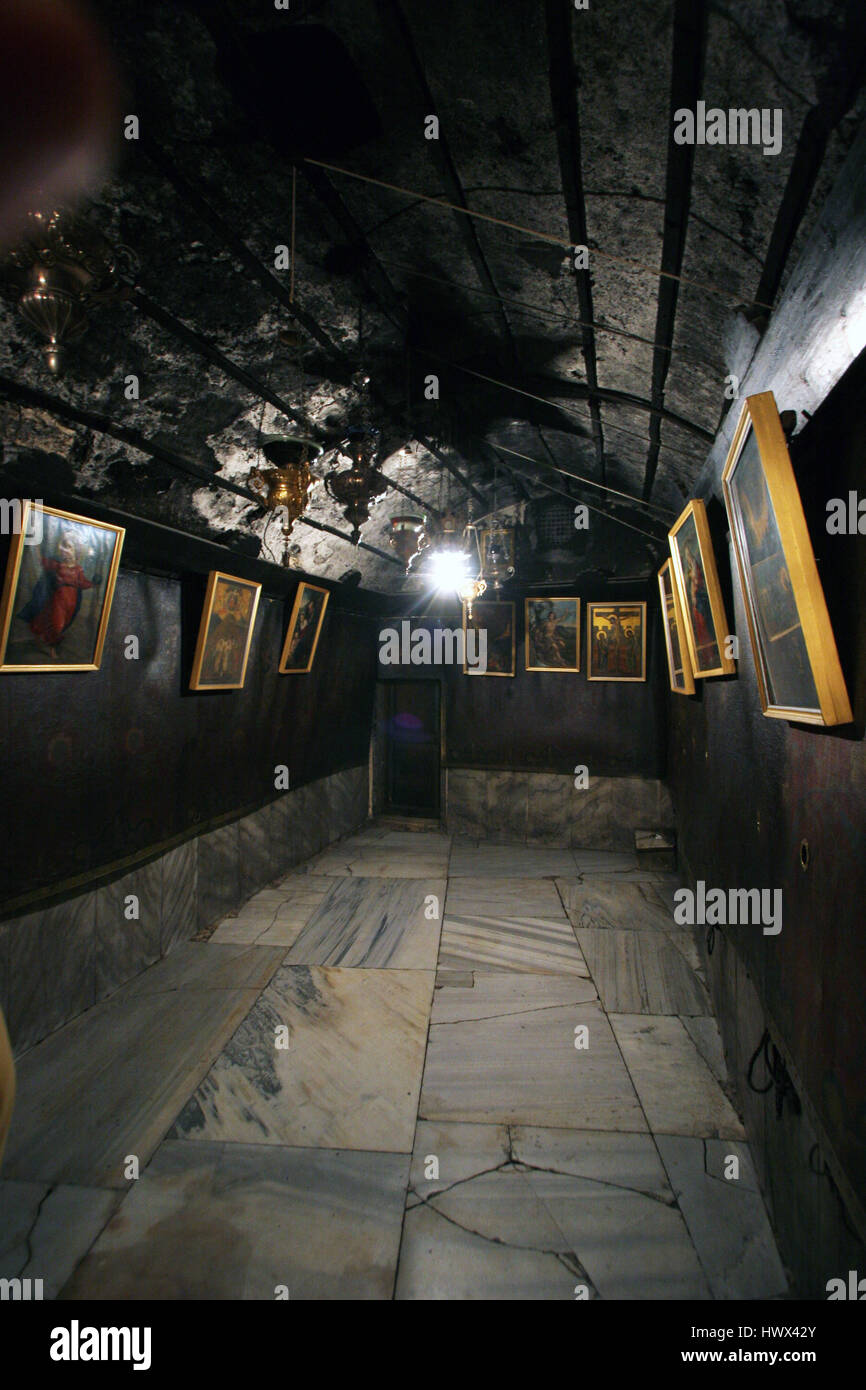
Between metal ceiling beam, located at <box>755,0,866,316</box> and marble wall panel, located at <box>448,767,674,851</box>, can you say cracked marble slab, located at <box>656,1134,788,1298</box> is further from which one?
marble wall panel, located at <box>448,767,674,851</box>

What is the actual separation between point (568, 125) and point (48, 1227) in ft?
18.0

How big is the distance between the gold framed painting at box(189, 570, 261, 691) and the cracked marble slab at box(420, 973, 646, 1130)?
12.6ft

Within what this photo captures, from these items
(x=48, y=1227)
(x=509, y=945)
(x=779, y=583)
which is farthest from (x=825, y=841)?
(x=509, y=945)

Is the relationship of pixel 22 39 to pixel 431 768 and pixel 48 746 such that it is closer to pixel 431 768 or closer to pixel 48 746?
pixel 48 746

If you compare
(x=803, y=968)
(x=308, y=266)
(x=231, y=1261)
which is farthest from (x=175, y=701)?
(x=803, y=968)

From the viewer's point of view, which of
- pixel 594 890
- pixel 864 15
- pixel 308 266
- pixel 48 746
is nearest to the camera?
pixel 864 15

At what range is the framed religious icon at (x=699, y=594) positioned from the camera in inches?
160

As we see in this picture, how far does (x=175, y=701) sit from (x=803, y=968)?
5.56m

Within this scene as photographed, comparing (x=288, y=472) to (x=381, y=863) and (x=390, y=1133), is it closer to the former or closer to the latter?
(x=390, y=1133)

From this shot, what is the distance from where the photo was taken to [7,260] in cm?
254

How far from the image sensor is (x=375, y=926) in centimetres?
676

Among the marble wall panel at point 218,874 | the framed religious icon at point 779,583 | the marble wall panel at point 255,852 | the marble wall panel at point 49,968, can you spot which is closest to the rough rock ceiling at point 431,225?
the framed religious icon at point 779,583

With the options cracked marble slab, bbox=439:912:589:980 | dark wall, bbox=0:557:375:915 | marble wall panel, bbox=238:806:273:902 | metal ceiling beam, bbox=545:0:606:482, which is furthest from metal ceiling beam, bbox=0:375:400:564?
cracked marble slab, bbox=439:912:589:980

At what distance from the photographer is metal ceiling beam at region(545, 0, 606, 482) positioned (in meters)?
2.02
